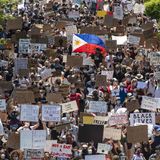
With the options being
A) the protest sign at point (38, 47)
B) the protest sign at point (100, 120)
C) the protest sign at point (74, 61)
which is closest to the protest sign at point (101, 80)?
the protest sign at point (74, 61)

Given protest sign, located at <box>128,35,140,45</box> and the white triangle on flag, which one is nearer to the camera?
the white triangle on flag

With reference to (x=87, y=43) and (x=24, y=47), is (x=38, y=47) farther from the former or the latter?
(x=87, y=43)

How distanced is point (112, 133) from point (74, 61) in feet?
24.0

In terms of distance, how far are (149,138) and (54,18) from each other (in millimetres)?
16066

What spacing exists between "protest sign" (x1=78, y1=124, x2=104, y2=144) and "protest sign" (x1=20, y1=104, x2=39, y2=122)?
1.15 m

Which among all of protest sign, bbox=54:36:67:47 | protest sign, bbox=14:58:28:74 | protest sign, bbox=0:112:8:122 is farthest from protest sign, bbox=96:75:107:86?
protest sign, bbox=54:36:67:47

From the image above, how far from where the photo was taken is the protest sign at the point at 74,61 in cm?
2600

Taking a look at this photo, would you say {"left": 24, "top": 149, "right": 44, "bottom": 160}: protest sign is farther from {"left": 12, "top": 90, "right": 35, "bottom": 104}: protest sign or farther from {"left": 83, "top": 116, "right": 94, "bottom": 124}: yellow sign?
{"left": 12, "top": 90, "right": 35, "bottom": 104}: protest sign

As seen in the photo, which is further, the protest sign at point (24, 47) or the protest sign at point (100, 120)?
the protest sign at point (24, 47)

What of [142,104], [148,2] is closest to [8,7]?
[148,2]

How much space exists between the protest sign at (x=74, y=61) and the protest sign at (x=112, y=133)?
7119mm

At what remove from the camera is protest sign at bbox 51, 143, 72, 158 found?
1825 cm

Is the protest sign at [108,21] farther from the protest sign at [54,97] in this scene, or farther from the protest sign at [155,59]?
the protest sign at [54,97]

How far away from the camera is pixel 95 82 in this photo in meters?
23.9
